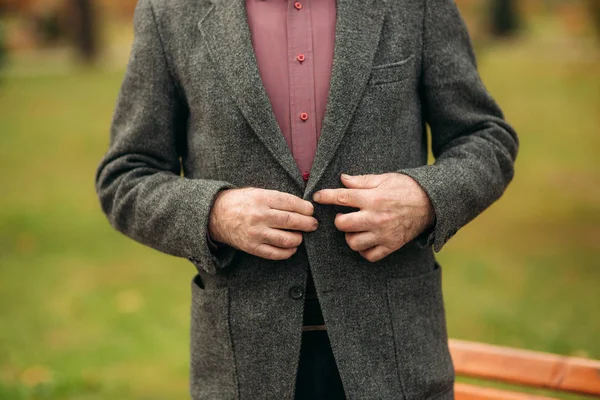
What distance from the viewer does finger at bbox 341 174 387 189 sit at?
5.52 ft

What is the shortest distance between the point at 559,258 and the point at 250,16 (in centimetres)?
508

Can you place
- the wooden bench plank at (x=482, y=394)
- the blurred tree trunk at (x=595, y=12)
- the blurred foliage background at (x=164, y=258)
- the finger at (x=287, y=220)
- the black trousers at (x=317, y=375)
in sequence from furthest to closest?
the blurred tree trunk at (x=595, y=12)
the blurred foliage background at (x=164, y=258)
the wooden bench plank at (x=482, y=394)
the black trousers at (x=317, y=375)
the finger at (x=287, y=220)

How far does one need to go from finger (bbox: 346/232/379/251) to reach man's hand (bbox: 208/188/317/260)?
0.34 feet

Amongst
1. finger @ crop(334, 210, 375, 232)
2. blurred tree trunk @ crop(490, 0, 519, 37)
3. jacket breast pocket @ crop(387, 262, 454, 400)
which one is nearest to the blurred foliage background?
blurred tree trunk @ crop(490, 0, 519, 37)

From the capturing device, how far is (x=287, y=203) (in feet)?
5.44

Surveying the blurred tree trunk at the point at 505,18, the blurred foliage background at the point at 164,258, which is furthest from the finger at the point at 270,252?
the blurred tree trunk at the point at 505,18

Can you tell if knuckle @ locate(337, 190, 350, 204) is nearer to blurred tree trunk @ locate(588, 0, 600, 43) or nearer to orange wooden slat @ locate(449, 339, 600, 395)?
orange wooden slat @ locate(449, 339, 600, 395)

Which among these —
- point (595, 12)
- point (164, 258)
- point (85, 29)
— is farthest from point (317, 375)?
point (85, 29)

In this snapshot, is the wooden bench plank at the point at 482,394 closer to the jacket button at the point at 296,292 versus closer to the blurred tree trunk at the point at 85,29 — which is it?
the jacket button at the point at 296,292

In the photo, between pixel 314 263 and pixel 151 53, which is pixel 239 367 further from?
pixel 151 53

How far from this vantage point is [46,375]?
4.49 metres

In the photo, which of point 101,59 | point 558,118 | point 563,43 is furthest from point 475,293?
point 101,59

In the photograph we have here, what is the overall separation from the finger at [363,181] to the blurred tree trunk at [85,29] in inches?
648

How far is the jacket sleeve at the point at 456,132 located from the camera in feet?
5.65
